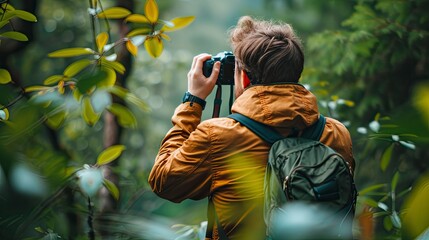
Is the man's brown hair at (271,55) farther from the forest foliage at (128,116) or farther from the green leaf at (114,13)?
the green leaf at (114,13)

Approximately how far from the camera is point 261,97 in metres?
1.72

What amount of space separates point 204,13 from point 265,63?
3740 centimetres

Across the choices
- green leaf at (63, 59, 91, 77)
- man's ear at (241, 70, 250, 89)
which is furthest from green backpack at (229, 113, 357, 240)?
green leaf at (63, 59, 91, 77)

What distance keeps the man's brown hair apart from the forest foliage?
0.74 ft

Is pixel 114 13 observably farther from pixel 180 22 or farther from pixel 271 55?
pixel 271 55

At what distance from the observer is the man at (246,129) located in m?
1.69

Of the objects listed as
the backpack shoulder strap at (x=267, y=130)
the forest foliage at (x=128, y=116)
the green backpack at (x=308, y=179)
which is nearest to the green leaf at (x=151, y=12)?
the forest foliage at (x=128, y=116)

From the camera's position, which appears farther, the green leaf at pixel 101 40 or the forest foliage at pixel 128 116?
the green leaf at pixel 101 40

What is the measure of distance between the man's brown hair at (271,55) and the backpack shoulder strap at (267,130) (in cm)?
16

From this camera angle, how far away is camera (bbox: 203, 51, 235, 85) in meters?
2.04

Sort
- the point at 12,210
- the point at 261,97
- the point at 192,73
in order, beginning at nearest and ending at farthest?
the point at 12,210 → the point at 261,97 → the point at 192,73

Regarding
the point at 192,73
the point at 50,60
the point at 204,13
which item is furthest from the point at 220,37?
the point at 192,73

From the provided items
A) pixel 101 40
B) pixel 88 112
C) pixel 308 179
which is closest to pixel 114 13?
pixel 101 40

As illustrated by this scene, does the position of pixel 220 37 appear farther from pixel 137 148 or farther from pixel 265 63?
pixel 265 63
